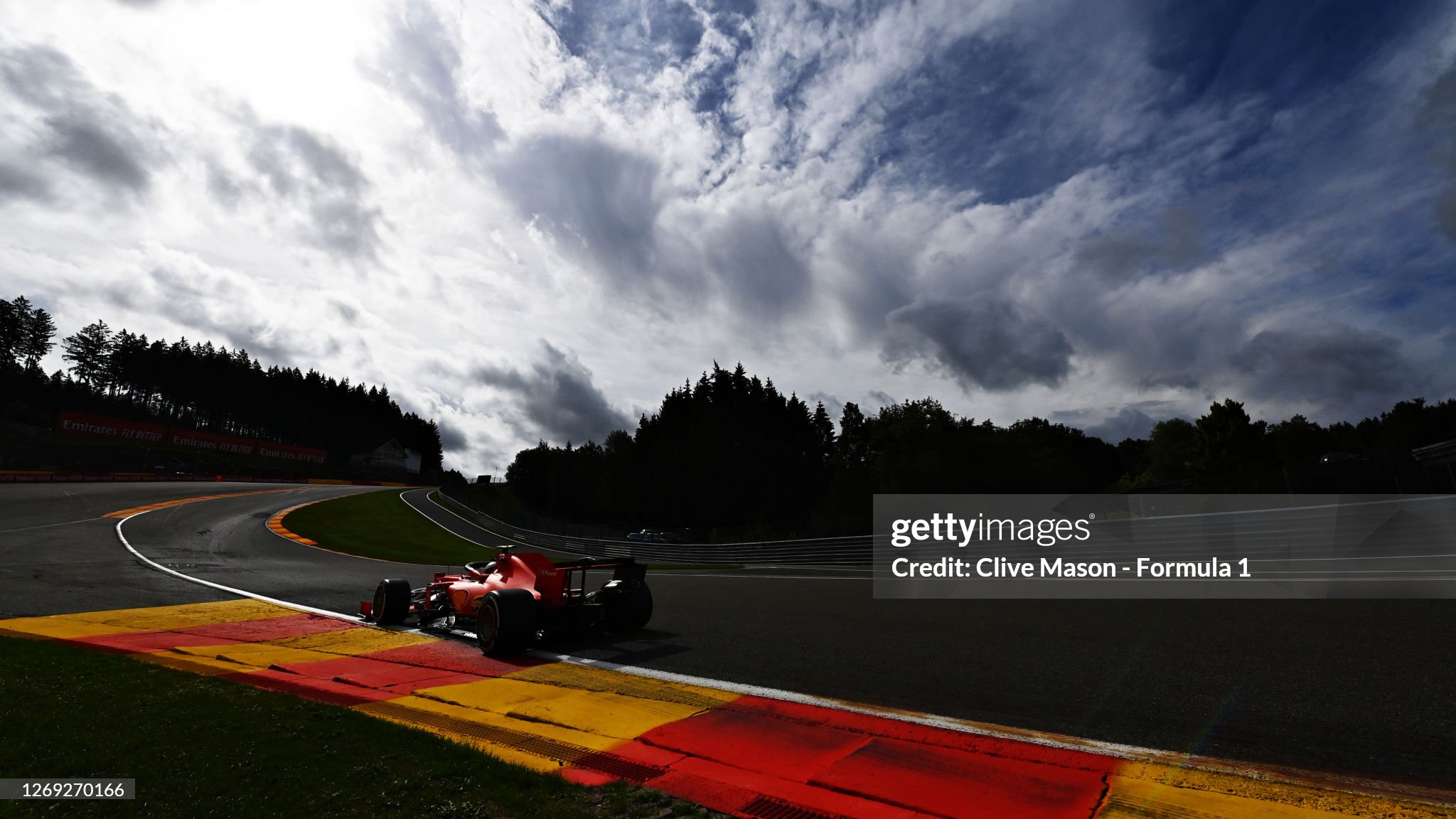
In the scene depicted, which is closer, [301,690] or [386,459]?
[301,690]

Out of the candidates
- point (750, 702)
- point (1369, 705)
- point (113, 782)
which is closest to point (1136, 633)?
point (1369, 705)

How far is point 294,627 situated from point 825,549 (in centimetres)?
1833

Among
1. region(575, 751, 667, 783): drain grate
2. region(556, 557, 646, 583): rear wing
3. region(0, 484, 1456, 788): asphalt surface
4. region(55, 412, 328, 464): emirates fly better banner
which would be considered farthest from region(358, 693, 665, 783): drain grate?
region(55, 412, 328, 464): emirates fly better banner

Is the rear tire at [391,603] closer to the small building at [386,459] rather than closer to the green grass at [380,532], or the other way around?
the green grass at [380,532]

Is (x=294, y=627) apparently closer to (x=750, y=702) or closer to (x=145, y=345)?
(x=750, y=702)

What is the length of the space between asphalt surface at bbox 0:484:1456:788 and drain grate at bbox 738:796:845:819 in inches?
76.3

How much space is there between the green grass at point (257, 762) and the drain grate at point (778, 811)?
30 cm

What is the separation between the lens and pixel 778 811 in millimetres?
3154

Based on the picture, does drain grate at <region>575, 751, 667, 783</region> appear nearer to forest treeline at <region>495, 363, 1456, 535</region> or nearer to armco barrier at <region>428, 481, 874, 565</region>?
armco barrier at <region>428, 481, 874, 565</region>

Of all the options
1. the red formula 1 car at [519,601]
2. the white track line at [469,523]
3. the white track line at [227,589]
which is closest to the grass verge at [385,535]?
the white track line at [469,523]

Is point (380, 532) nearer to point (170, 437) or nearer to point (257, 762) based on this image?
point (257, 762)

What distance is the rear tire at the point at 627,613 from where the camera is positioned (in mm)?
8695

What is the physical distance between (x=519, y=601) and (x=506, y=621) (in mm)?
295

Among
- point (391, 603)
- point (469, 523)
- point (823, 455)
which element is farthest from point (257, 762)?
point (823, 455)
